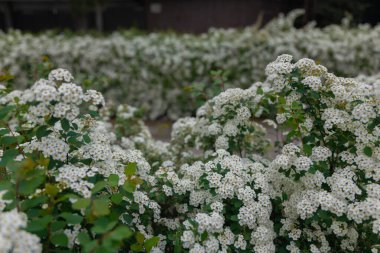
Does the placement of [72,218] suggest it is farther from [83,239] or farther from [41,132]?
[41,132]

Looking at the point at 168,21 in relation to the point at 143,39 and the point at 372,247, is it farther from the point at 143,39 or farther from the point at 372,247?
the point at 372,247

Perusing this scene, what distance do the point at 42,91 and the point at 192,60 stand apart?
16.9ft

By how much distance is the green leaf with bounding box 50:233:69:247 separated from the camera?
1724 mm

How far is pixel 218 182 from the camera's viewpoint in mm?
2215

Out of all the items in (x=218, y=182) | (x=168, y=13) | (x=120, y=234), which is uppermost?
(x=120, y=234)

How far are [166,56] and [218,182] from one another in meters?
4.82

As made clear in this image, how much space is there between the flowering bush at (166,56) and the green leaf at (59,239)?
522 centimetres

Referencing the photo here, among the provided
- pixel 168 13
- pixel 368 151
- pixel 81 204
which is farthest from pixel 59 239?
pixel 168 13

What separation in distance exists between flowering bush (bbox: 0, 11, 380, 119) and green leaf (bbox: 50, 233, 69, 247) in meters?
5.22

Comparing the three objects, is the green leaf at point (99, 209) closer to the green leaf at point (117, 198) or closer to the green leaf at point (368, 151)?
the green leaf at point (117, 198)

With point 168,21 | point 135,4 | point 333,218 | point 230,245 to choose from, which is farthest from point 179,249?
point 135,4

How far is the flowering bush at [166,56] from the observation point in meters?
6.81

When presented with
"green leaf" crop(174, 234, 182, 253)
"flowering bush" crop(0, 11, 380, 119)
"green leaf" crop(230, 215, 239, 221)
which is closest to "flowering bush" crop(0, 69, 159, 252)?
"green leaf" crop(174, 234, 182, 253)

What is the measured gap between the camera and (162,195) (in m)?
2.35
